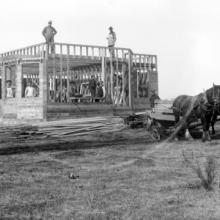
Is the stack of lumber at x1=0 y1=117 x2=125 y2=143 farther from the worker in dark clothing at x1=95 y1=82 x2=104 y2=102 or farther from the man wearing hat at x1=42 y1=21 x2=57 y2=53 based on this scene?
the man wearing hat at x1=42 y1=21 x2=57 y2=53

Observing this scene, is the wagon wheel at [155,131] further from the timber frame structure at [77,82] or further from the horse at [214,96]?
the timber frame structure at [77,82]

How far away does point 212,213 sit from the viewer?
19.5 ft

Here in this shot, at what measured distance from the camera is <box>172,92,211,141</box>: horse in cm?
1517

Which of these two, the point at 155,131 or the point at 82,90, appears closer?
the point at 155,131

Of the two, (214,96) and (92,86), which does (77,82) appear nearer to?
(92,86)

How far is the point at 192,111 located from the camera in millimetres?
15539

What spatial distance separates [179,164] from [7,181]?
3725 millimetres

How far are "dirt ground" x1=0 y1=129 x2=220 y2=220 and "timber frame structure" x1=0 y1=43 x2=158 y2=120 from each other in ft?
35.6

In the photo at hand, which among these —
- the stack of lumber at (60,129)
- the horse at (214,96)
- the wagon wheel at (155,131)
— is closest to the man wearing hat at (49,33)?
the stack of lumber at (60,129)

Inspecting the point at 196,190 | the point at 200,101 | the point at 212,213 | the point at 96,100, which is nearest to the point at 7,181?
the point at 196,190

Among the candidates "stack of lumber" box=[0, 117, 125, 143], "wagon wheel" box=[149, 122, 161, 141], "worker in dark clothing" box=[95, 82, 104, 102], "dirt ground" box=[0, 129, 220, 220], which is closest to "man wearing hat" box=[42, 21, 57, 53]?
"worker in dark clothing" box=[95, 82, 104, 102]

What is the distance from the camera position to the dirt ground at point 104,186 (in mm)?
6082

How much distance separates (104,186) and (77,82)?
2217 cm

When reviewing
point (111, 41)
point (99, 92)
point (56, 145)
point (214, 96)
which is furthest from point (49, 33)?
point (214, 96)
